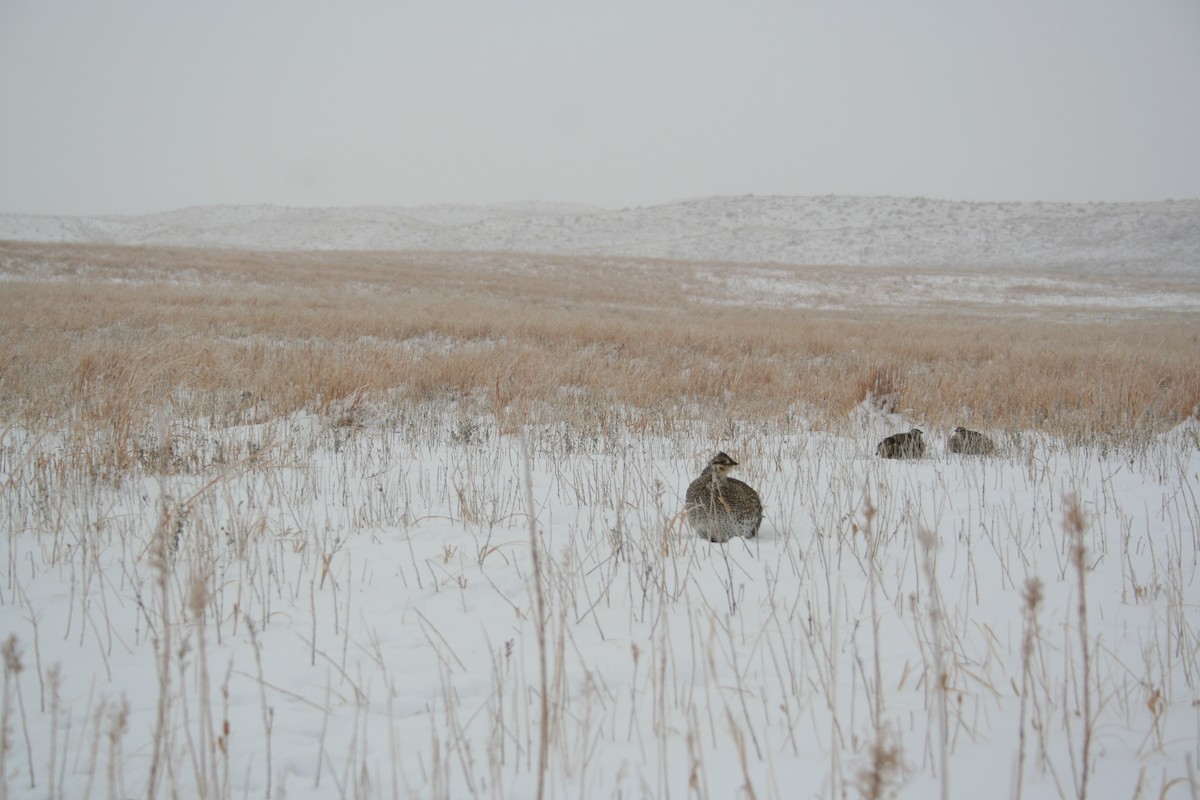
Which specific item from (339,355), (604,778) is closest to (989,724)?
(604,778)

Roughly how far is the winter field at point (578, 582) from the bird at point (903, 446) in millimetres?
215

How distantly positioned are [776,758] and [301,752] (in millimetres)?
1161

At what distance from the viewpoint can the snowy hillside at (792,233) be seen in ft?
156

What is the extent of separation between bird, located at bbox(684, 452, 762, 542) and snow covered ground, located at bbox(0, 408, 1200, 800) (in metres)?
0.08

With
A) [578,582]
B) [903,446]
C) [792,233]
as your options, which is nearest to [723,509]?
[578,582]

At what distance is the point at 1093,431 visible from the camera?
529cm

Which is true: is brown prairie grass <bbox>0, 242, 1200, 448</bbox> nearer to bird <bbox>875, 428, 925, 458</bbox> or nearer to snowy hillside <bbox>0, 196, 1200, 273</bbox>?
bird <bbox>875, 428, 925, 458</bbox>

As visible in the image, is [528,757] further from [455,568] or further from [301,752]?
[455,568]

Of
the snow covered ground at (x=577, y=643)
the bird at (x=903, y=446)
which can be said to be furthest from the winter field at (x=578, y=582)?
the bird at (x=903, y=446)

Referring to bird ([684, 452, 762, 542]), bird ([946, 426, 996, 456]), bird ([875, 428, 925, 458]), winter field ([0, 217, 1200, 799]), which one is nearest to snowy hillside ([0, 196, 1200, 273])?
winter field ([0, 217, 1200, 799])

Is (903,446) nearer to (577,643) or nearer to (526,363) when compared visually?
(577,643)

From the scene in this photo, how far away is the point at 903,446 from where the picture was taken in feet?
15.9

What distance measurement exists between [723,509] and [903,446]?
2.47m

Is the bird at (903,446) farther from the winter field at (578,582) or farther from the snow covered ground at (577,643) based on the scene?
the snow covered ground at (577,643)
